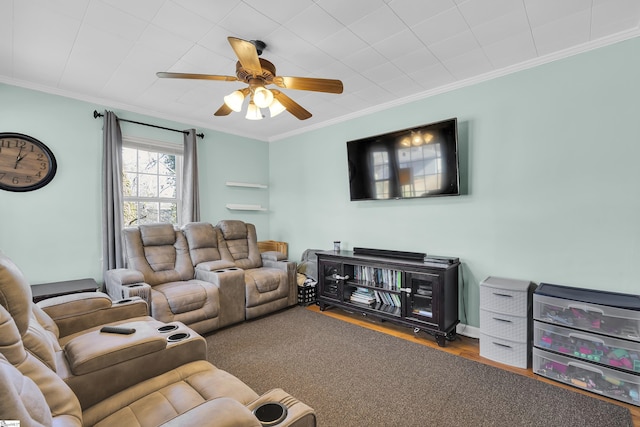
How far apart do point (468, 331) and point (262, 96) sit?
2961 millimetres

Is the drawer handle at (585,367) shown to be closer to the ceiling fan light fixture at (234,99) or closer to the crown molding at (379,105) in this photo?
the crown molding at (379,105)

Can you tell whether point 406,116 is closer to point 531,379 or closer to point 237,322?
point 531,379

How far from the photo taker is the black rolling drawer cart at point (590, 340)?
2014mm

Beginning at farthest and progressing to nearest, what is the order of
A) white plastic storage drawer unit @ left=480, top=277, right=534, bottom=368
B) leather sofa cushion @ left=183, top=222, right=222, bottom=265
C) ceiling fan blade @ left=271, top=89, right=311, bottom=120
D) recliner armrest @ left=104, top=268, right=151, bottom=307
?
1. leather sofa cushion @ left=183, top=222, right=222, bottom=265
2. recliner armrest @ left=104, top=268, right=151, bottom=307
3. white plastic storage drawer unit @ left=480, top=277, right=534, bottom=368
4. ceiling fan blade @ left=271, top=89, right=311, bottom=120

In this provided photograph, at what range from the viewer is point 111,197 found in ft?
11.4

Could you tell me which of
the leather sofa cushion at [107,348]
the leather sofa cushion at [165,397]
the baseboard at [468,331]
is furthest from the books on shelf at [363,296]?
the leather sofa cushion at [107,348]

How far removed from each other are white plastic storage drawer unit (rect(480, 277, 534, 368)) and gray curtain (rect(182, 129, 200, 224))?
3.63 metres

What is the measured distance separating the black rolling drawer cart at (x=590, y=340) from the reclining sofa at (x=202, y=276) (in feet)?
8.69

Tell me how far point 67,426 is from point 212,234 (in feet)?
10.1

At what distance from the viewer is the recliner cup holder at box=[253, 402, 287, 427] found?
1022 millimetres

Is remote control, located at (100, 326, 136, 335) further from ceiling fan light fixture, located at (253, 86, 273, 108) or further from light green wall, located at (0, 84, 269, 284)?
light green wall, located at (0, 84, 269, 284)

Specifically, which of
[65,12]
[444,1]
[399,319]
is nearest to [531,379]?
[399,319]

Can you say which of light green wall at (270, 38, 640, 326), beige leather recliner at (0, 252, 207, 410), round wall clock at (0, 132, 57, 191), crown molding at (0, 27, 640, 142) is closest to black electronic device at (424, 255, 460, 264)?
light green wall at (270, 38, 640, 326)

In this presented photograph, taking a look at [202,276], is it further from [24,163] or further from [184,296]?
[24,163]
